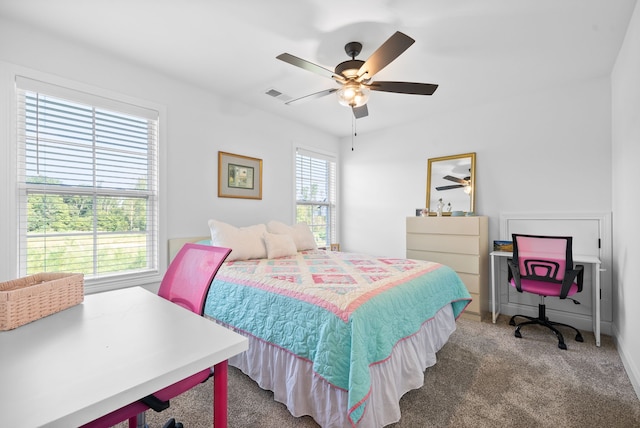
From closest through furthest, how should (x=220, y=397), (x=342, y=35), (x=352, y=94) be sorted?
1. (x=220, y=397)
2. (x=342, y=35)
3. (x=352, y=94)

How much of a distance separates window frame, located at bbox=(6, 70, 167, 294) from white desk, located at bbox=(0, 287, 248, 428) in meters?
1.61

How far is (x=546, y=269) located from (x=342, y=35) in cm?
277

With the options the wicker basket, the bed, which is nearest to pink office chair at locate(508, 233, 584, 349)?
the bed

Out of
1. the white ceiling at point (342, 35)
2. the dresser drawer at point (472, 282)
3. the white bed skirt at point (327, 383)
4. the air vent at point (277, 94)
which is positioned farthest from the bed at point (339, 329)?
the air vent at point (277, 94)

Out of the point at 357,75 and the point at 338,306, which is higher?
the point at 357,75

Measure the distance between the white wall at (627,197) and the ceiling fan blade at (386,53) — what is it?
158 centimetres

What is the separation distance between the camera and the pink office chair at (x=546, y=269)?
8.54 ft

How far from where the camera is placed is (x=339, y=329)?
1490 mm

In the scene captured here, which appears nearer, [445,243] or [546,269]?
[546,269]

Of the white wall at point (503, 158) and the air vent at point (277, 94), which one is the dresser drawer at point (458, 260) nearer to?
the white wall at point (503, 158)

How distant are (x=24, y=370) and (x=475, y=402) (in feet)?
7.12

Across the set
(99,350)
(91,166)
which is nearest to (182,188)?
(91,166)

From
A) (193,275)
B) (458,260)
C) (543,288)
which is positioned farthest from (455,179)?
(193,275)

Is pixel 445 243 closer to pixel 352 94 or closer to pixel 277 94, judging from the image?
pixel 352 94
